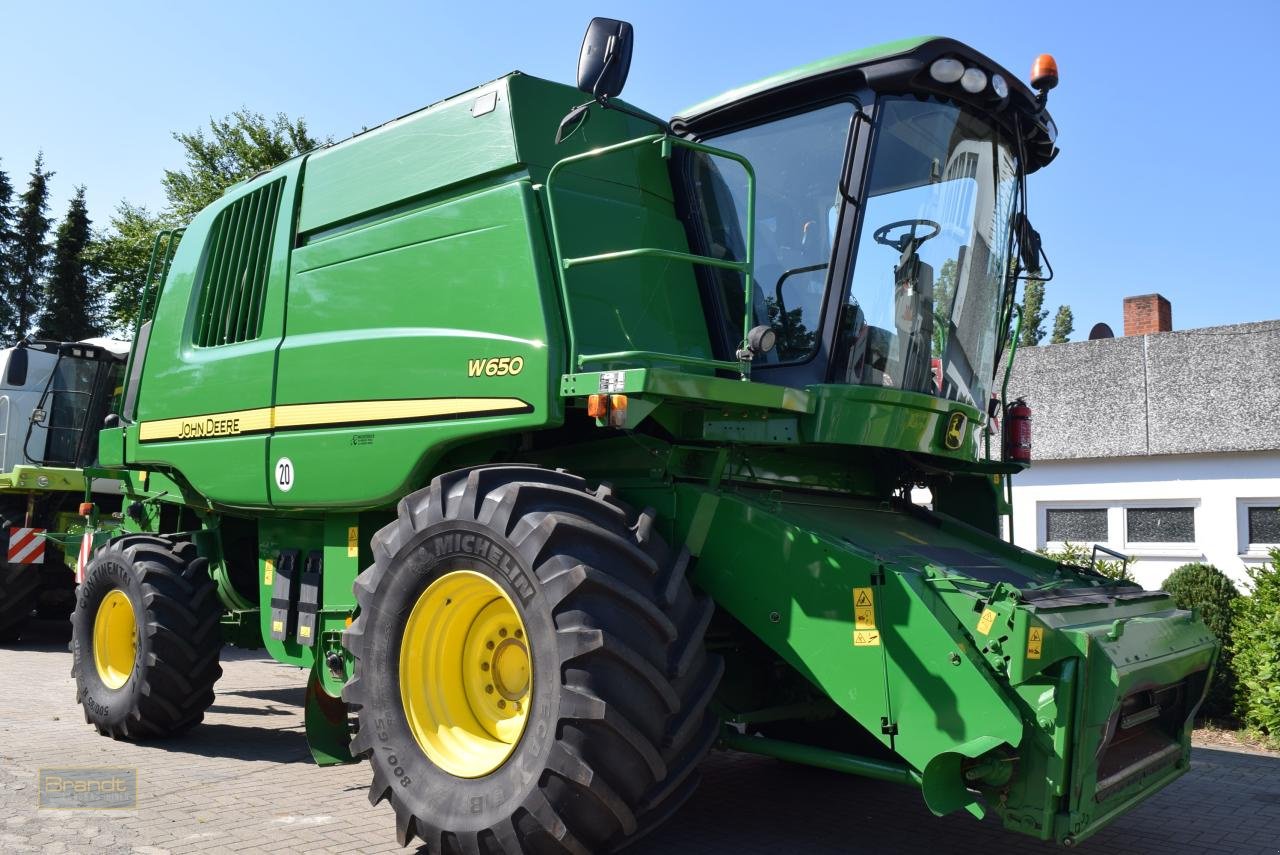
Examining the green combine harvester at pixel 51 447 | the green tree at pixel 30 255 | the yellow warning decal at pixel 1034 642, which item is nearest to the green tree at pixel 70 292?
the green tree at pixel 30 255

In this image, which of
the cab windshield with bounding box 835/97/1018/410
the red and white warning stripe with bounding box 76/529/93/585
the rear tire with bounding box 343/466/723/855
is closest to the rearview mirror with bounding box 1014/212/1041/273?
the cab windshield with bounding box 835/97/1018/410

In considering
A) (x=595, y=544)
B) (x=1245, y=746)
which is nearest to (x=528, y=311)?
(x=595, y=544)

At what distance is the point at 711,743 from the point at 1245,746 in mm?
5796

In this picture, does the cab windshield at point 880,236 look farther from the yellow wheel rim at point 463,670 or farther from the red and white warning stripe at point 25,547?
the red and white warning stripe at point 25,547

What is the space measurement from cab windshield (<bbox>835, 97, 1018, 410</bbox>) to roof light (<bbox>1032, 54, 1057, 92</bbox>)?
338 millimetres

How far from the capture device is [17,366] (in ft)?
37.4

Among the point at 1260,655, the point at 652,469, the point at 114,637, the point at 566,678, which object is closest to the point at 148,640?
the point at 114,637

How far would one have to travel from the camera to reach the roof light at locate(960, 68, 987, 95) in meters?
4.93

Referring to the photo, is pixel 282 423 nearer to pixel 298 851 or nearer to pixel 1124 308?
pixel 298 851

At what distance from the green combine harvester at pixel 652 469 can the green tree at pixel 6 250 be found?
3757cm

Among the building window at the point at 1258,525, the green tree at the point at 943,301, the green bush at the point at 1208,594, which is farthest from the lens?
the building window at the point at 1258,525

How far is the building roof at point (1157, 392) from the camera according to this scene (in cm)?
1090

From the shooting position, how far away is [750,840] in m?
4.90

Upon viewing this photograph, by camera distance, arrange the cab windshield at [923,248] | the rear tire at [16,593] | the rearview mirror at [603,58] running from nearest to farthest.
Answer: the rearview mirror at [603,58]
the cab windshield at [923,248]
the rear tire at [16,593]
